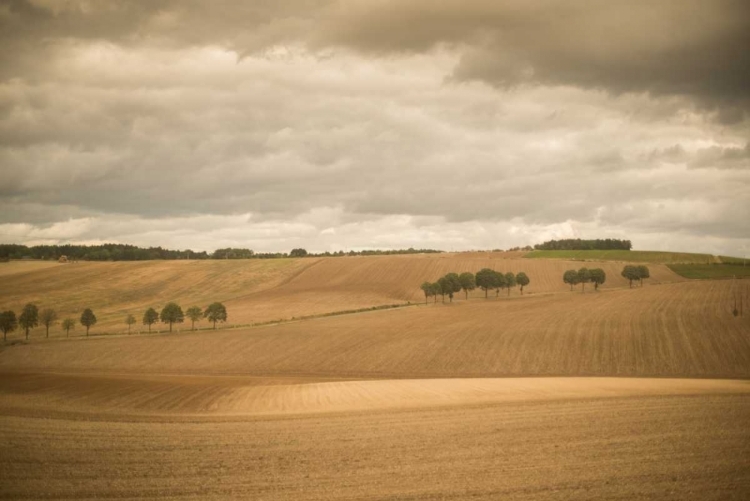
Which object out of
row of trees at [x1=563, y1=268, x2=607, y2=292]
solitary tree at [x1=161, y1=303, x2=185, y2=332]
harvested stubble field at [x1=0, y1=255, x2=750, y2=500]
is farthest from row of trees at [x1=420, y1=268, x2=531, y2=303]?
solitary tree at [x1=161, y1=303, x2=185, y2=332]

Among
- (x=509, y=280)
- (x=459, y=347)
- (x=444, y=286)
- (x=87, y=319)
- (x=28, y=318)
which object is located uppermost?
(x=509, y=280)

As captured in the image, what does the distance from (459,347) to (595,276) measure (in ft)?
166

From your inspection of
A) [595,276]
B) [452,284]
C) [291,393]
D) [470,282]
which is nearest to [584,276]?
[595,276]

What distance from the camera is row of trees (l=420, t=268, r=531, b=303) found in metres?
87.9

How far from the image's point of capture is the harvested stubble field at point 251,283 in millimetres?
83875

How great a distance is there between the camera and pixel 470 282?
92.8 metres

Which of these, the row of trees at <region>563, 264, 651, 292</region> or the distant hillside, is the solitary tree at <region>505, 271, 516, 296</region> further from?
the distant hillside

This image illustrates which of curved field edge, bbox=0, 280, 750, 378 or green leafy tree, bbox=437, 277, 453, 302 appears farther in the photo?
green leafy tree, bbox=437, 277, 453, 302

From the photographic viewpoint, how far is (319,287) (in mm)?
101875

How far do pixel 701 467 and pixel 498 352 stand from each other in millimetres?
33406

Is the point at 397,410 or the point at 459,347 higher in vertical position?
the point at 397,410

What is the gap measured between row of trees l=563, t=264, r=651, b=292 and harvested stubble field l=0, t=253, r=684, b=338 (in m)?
2.65

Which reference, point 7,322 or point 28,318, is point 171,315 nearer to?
point 28,318

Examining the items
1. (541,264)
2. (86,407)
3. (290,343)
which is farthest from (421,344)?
(541,264)
